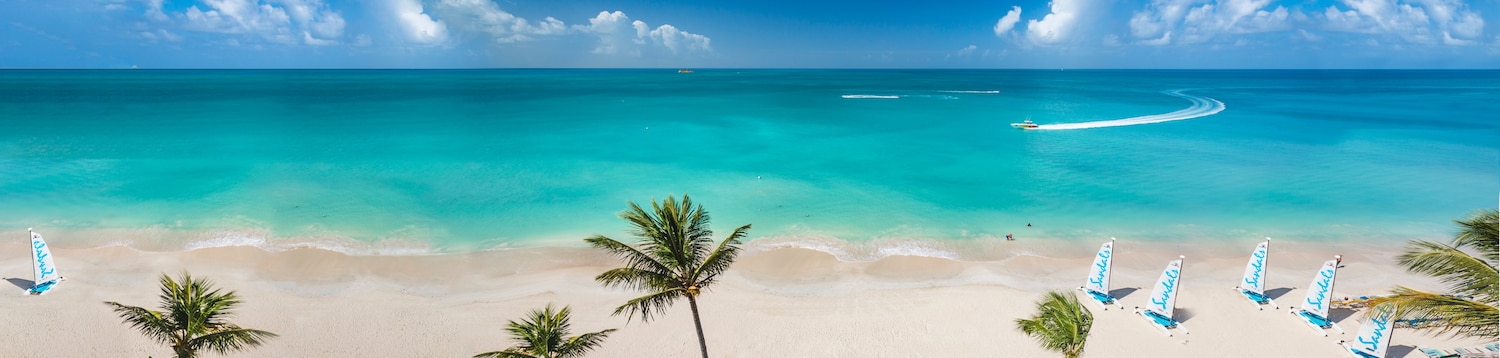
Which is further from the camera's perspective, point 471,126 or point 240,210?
point 471,126

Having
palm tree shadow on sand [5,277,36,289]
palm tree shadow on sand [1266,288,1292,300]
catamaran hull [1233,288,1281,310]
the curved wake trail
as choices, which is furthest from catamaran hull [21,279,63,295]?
the curved wake trail

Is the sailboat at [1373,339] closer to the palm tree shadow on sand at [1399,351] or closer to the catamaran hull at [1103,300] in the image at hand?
the palm tree shadow on sand at [1399,351]

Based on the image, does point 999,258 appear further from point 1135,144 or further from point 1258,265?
point 1135,144

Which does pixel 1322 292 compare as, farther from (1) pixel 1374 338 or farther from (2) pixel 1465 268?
(2) pixel 1465 268

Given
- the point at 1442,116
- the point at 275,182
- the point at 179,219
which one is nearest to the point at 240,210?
the point at 179,219

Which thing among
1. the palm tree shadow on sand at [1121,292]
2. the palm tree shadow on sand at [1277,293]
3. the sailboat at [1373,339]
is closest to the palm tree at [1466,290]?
the sailboat at [1373,339]

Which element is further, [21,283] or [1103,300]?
[21,283]

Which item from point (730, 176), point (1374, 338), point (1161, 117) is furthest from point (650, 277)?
point (1161, 117)
